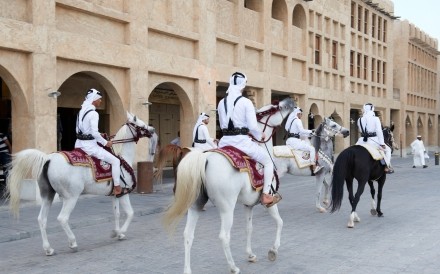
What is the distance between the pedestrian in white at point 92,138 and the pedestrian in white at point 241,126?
8.67 ft

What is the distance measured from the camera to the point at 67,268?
24.3ft

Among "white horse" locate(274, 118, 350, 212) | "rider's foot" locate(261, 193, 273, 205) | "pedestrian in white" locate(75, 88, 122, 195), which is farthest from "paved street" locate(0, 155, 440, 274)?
"pedestrian in white" locate(75, 88, 122, 195)

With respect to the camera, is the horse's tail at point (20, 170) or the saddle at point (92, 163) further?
the saddle at point (92, 163)

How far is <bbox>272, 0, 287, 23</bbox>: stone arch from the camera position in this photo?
84.8 ft

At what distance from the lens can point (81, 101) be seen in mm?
19094

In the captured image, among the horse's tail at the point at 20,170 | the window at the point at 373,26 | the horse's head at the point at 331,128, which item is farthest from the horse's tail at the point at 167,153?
the window at the point at 373,26

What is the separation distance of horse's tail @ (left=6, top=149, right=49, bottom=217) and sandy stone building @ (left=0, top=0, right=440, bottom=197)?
17.4ft

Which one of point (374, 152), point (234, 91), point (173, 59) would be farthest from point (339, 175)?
point (173, 59)

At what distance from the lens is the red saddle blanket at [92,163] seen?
28.5 feet

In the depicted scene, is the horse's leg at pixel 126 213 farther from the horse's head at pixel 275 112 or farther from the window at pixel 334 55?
the window at pixel 334 55

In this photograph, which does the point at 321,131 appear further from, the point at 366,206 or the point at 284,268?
the point at 284,268

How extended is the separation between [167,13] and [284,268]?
13037 millimetres

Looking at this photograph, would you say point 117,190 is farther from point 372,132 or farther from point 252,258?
point 372,132

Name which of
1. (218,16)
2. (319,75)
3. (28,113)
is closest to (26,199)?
(28,113)
